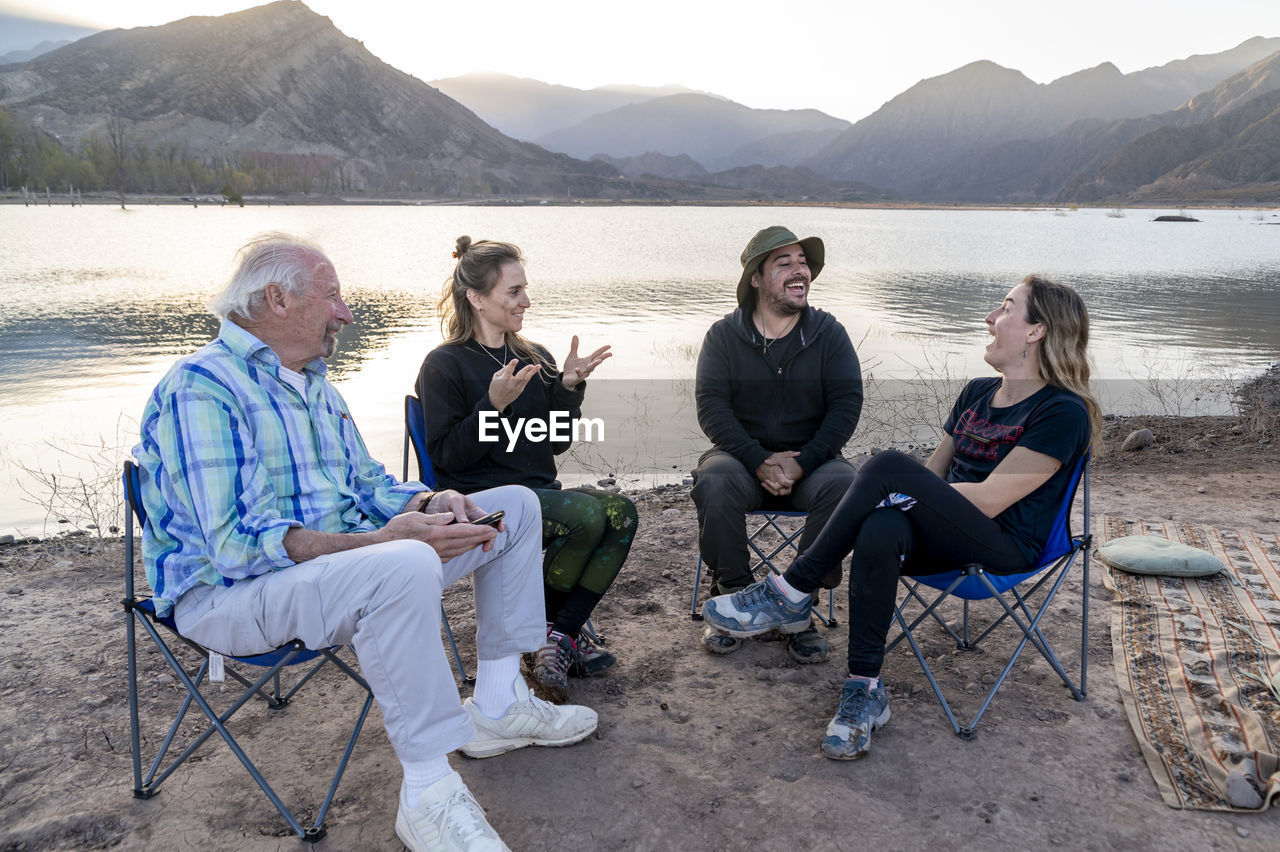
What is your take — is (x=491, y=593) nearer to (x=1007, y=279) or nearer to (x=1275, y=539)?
(x=1275, y=539)

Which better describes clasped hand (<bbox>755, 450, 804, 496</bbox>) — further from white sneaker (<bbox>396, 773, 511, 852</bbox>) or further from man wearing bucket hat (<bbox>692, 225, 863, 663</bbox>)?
white sneaker (<bbox>396, 773, 511, 852</bbox>)

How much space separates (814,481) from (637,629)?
1.04 metres

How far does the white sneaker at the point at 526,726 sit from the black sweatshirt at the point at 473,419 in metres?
0.90

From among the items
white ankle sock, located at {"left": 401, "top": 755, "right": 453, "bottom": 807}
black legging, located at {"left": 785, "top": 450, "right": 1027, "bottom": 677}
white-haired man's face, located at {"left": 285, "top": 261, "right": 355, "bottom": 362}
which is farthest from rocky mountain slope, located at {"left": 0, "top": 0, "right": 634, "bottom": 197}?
white ankle sock, located at {"left": 401, "top": 755, "right": 453, "bottom": 807}

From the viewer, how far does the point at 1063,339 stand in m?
3.07

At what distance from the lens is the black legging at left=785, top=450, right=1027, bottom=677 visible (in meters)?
2.88

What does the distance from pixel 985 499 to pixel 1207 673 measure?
121 cm

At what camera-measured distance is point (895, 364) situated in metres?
12.7

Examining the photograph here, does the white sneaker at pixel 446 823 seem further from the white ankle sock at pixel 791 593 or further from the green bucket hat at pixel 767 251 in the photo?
the green bucket hat at pixel 767 251

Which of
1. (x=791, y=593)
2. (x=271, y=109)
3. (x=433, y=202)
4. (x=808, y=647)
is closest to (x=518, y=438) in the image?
(x=791, y=593)

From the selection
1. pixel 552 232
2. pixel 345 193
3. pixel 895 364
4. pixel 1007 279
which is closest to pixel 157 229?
pixel 552 232

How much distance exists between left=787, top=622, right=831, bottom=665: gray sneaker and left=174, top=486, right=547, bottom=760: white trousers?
64.4 inches

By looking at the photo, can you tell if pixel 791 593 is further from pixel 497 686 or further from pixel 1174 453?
pixel 1174 453

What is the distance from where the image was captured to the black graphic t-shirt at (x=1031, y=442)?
292 cm
